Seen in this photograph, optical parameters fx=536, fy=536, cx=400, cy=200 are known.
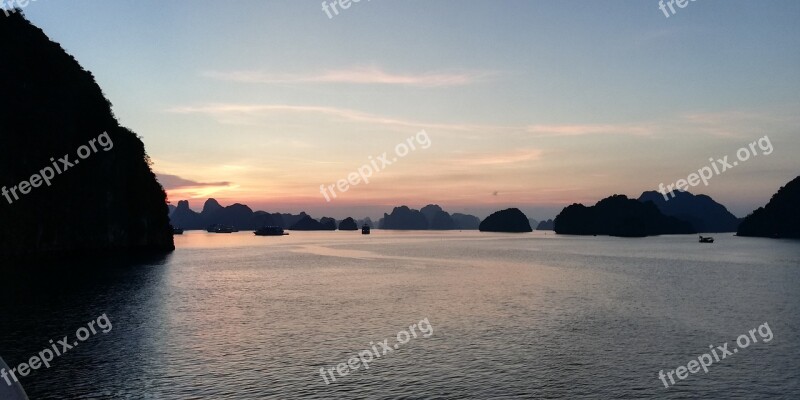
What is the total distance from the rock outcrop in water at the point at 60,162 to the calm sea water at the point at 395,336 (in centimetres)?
5594

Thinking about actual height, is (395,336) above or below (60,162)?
below

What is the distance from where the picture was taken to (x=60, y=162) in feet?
502

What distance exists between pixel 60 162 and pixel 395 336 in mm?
144115

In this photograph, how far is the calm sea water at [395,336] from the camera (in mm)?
33375

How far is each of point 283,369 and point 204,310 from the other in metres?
30.8

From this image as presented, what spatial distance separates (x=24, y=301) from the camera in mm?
63969

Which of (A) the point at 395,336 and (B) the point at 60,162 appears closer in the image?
(A) the point at 395,336

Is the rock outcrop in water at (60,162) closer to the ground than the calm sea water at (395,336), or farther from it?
farther from it

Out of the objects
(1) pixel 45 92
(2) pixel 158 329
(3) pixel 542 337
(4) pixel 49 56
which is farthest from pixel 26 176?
(3) pixel 542 337

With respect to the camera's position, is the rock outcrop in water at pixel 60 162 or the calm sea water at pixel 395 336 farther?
the rock outcrop in water at pixel 60 162

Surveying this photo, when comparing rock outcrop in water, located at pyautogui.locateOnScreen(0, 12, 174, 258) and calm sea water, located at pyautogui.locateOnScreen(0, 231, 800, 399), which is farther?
rock outcrop in water, located at pyautogui.locateOnScreen(0, 12, 174, 258)

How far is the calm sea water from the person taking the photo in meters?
33.4

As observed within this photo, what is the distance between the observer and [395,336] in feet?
158

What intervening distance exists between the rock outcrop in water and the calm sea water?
55945 millimetres
